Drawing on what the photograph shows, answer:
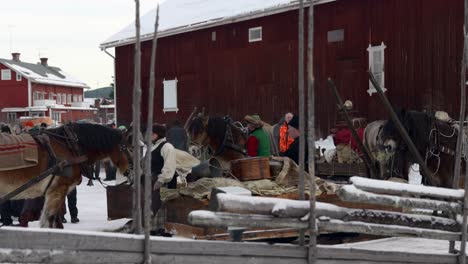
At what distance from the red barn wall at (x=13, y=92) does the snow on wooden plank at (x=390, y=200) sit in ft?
173

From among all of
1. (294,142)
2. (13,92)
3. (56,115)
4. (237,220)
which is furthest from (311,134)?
(13,92)

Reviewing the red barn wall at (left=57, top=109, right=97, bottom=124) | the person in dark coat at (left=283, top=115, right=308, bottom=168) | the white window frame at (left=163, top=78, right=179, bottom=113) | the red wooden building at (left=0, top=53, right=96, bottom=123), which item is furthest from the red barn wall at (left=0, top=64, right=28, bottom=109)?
the person in dark coat at (left=283, top=115, right=308, bottom=168)

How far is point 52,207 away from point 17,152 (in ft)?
2.76

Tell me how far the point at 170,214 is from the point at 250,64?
45.5 feet

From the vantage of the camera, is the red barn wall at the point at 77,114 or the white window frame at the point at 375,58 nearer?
the white window frame at the point at 375,58

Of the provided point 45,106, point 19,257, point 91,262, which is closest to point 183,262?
point 91,262

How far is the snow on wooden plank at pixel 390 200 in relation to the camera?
14.5 feet

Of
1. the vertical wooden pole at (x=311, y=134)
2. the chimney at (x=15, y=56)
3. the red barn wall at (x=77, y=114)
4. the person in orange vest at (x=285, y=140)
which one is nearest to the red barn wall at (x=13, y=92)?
the red barn wall at (x=77, y=114)

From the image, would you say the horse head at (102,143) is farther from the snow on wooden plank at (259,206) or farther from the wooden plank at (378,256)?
the wooden plank at (378,256)

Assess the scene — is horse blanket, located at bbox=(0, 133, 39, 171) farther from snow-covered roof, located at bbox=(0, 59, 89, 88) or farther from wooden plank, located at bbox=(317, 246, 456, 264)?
snow-covered roof, located at bbox=(0, 59, 89, 88)

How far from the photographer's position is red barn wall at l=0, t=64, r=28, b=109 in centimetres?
5469

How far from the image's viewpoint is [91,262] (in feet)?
11.7

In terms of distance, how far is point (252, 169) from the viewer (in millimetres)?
8656

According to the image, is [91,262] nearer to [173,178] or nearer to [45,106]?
[173,178]
